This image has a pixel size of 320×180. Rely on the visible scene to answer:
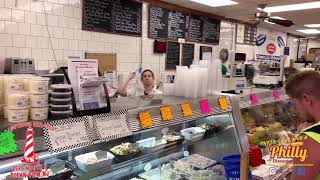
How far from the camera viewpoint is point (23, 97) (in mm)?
1174

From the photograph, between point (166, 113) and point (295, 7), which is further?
point (295, 7)

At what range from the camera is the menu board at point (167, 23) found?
617cm

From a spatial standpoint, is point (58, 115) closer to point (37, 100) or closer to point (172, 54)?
point (37, 100)

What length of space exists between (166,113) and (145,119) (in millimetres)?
174

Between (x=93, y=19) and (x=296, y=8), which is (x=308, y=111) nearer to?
(x=93, y=19)

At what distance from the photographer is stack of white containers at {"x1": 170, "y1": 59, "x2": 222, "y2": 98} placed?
210 cm

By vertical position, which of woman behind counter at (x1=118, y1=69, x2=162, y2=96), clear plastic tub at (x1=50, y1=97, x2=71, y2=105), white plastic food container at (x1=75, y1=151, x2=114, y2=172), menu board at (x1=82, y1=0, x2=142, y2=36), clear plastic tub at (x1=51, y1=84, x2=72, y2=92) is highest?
menu board at (x1=82, y1=0, x2=142, y2=36)

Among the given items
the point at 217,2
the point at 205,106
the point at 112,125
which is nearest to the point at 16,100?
the point at 112,125

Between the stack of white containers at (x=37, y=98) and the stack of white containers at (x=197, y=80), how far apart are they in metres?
1.09

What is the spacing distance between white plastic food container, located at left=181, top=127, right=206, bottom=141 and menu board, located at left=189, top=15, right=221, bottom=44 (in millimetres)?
4878

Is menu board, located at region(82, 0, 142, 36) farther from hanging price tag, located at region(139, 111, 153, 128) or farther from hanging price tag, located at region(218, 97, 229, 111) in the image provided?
hanging price tag, located at region(139, 111, 153, 128)

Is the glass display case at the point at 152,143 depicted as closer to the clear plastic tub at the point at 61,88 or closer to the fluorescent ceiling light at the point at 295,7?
the clear plastic tub at the point at 61,88

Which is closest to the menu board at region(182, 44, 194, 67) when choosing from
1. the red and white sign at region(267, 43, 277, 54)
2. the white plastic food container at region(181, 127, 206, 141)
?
the red and white sign at region(267, 43, 277, 54)

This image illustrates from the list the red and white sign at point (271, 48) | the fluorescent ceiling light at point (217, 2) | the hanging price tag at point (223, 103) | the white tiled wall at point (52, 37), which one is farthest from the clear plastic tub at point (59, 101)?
the red and white sign at point (271, 48)
